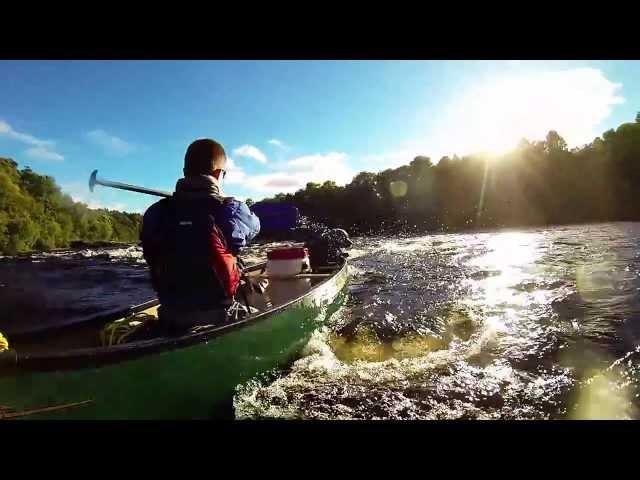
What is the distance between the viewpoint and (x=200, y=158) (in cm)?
424

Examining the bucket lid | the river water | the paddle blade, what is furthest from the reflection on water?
the paddle blade

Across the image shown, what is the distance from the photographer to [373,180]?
69.1 metres

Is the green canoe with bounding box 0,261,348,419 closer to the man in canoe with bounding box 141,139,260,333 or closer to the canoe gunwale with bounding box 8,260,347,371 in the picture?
the canoe gunwale with bounding box 8,260,347,371

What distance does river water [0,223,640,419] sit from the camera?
5.07 meters

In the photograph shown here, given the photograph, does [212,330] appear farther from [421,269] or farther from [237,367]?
[421,269]

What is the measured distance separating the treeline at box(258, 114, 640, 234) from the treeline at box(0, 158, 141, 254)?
44696mm

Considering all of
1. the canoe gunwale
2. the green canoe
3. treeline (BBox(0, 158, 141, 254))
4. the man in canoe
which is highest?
treeline (BBox(0, 158, 141, 254))

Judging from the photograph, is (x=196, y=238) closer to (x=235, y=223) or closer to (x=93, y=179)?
(x=235, y=223)

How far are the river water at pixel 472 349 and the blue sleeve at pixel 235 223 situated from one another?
85.5 inches

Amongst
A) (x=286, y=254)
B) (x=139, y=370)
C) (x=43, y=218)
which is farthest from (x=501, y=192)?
(x=43, y=218)

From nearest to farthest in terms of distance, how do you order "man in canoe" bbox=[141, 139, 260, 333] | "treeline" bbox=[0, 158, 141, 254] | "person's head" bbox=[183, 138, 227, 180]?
"man in canoe" bbox=[141, 139, 260, 333]
"person's head" bbox=[183, 138, 227, 180]
"treeline" bbox=[0, 158, 141, 254]
